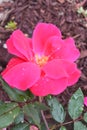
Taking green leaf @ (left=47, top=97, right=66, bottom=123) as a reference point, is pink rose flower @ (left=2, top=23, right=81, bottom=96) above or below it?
above

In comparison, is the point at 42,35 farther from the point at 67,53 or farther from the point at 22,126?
the point at 22,126

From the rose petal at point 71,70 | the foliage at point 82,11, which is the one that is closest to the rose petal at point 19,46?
the rose petal at point 71,70

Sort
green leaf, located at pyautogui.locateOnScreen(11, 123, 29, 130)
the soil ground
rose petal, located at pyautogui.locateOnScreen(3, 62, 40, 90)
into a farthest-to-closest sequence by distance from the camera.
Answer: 1. the soil ground
2. green leaf, located at pyautogui.locateOnScreen(11, 123, 29, 130)
3. rose petal, located at pyautogui.locateOnScreen(3, 62, 40, 90)

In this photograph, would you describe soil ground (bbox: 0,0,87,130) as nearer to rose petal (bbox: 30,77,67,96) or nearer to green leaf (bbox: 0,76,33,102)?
green leaf (bbox: 0,76,33,102)

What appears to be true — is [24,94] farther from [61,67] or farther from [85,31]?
[85,31]

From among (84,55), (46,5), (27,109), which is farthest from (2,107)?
(46,5)

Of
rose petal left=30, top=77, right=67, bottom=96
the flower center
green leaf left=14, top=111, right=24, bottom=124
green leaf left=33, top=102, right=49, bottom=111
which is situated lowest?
green leaf left=14, top=111, right=24, bottom=124

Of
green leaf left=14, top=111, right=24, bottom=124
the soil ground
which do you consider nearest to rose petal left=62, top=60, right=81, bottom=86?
green leaf left=14, top=111, right=24, bottom=124

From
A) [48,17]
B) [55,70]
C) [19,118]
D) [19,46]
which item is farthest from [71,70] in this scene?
[48,17]

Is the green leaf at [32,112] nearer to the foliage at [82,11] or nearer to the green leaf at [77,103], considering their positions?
the green leaf at [77,103]
